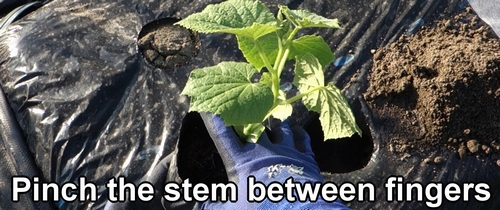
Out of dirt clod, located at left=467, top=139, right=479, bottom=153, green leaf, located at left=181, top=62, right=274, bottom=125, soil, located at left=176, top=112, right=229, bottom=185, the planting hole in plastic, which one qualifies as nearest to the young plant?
green leaf, located at left=181, top=62, right=274, bottom=125

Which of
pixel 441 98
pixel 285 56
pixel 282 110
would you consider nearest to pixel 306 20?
pixel 285 56

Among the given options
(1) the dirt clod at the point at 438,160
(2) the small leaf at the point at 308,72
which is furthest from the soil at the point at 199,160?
(1) the dirt clod at the point at 438,160

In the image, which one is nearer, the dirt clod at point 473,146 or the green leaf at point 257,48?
the green leaf at point 257,48

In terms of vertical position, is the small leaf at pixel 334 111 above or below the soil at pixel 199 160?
above

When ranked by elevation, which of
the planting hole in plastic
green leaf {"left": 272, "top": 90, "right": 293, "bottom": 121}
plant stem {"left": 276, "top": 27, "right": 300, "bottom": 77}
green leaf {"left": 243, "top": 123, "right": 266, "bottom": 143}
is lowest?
the planting hole in plastic

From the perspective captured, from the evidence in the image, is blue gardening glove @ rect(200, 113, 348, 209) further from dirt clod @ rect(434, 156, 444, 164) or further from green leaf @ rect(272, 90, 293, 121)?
dirt clod @ rect(434, 156, 444, 164)

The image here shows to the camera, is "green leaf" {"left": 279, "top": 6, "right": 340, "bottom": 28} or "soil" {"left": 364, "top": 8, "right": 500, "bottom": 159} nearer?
"green leaf" {"left": 279, "top": 6, "right": 340, "bottom": 28}

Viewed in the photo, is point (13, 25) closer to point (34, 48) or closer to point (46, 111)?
point (34, 48)

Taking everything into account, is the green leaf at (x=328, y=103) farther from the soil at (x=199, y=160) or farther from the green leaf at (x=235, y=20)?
the soil at (x=199, y=160)
